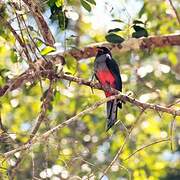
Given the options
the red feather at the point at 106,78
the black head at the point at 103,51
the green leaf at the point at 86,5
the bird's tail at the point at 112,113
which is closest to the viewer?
the green leaf at the point at 86,5

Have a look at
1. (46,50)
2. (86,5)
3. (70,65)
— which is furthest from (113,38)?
(46,50)

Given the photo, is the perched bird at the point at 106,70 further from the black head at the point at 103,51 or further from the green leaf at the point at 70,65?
the green leaf at the point at 70,65

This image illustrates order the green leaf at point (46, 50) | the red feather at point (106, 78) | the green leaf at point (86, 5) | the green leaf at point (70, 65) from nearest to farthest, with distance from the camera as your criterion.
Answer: the green leaf at point (46, 50)
the green leaf at point (86, 5)
the green leaf at point (70, 65)
the red feather at point (106, 78)

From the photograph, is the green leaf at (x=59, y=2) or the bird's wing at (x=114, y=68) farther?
the bird's wing at (x=114, y=68)

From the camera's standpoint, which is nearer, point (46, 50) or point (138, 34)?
point (46, 50)

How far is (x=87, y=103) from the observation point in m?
4.25

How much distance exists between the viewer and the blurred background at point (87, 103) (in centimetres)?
366

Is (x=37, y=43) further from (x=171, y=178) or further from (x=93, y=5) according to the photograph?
(x=171, y=178)

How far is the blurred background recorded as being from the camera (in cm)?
366

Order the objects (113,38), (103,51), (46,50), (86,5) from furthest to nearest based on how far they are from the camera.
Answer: (103,51) → (113,38) → (86,5) → (46,50)

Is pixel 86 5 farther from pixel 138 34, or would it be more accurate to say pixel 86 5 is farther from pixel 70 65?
pixel 138 34

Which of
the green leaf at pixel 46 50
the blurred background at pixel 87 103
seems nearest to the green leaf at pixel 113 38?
the blurred background at pixel 87 103

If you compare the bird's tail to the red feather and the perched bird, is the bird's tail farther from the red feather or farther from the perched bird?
the red feather

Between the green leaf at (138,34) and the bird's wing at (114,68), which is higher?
the green leaf at (138,34)
